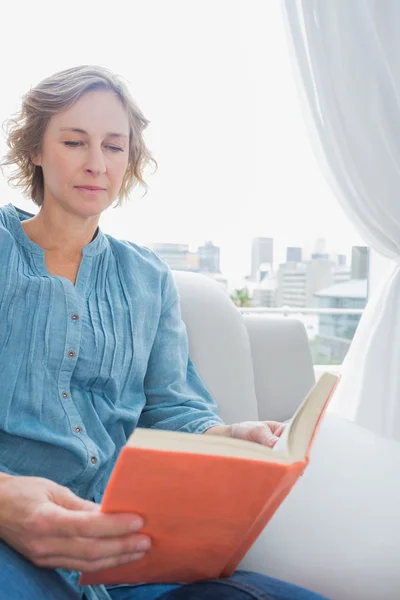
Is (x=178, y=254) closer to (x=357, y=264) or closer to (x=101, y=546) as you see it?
(x=357, y=264)

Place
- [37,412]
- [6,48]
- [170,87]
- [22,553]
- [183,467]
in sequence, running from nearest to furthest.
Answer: [183,467] → [22,553] → [37,412] → [6,48] → [170,87]

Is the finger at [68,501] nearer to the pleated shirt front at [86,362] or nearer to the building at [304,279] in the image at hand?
the pleated shirt front at [86,362]

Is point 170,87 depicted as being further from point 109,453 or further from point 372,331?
point 109,453

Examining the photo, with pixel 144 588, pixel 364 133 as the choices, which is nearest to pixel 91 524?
pixel 144 588

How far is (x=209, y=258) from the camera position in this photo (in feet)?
16.6

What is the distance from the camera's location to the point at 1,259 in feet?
3.62

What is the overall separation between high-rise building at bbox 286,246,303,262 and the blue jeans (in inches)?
181

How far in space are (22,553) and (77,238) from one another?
58 cm

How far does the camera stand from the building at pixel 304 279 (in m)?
5.75

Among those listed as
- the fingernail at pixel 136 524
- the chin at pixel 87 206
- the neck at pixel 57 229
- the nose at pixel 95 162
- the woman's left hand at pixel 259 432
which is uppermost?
the nose at pixel 95 162

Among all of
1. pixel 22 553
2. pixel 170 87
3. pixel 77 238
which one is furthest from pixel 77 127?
pixel 170 87

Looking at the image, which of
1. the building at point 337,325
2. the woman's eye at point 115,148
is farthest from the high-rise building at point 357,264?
the woman's eye at point 115,148

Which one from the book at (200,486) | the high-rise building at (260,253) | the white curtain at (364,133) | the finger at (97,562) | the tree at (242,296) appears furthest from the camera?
the high-rise building at (260,253)

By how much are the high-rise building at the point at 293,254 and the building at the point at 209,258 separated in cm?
66
